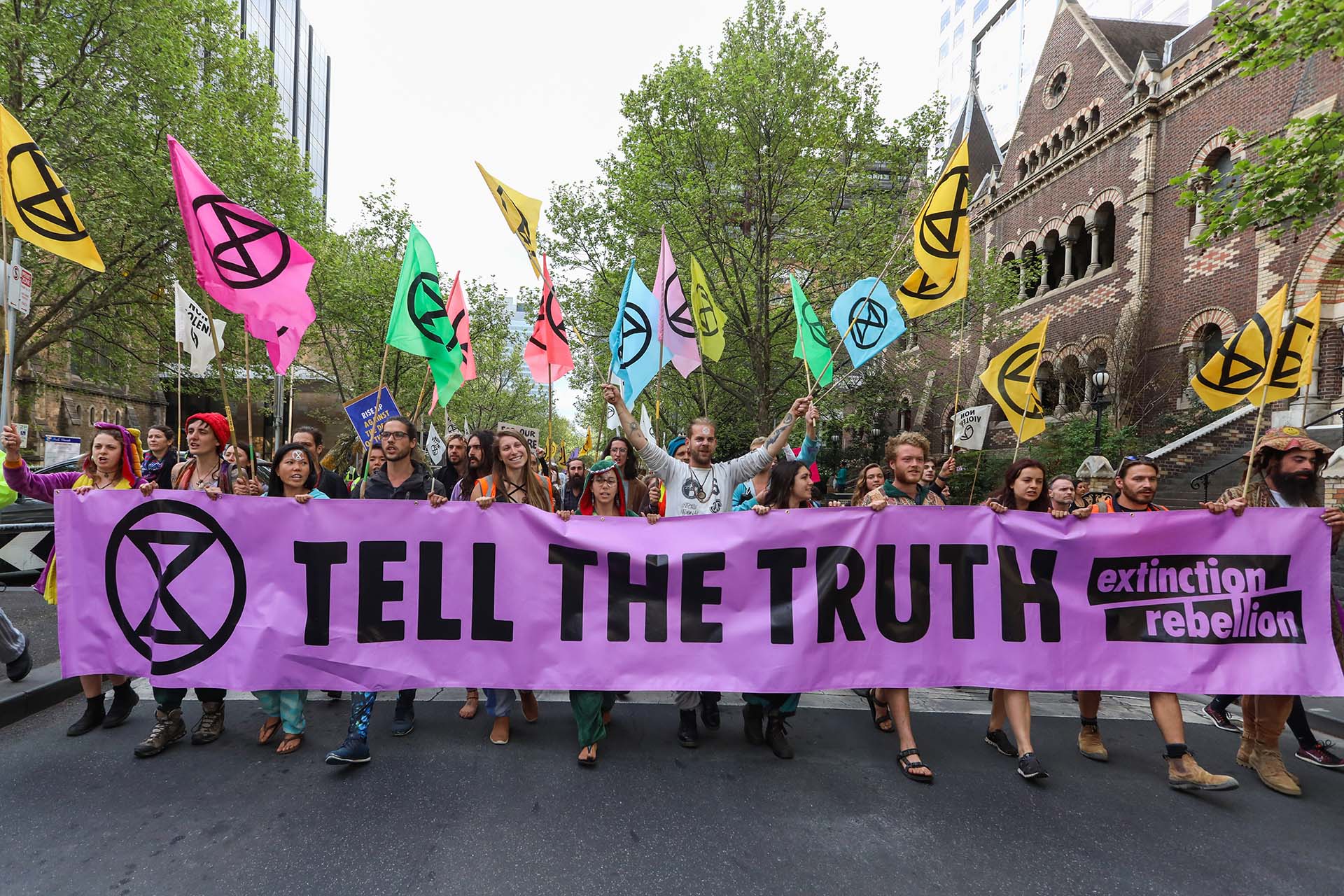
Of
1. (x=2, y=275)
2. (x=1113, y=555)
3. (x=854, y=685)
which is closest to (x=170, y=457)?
(x=2, y=275)

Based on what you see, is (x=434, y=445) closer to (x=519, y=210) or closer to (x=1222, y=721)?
(x=519, y=210)

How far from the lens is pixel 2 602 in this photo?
697 cm

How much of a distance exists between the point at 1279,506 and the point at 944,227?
109 inches

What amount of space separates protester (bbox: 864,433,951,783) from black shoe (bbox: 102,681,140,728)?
186 inches

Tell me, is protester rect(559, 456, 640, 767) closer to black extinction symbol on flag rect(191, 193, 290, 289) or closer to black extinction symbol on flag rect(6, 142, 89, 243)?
black extinction symbol on flag rect(191, 193, 290, 289)

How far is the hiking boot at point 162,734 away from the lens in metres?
3.63

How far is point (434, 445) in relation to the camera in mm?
16281

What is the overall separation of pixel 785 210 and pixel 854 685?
41.7 ft

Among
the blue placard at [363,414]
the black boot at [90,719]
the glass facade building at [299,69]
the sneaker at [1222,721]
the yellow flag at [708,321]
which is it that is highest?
the glass facade building at [299,69]

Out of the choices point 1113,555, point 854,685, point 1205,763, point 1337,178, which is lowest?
point 1205,763

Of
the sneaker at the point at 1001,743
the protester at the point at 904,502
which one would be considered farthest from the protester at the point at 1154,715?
the protester at the point at 904,502

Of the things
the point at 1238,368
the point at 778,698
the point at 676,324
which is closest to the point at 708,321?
the point at 676,324

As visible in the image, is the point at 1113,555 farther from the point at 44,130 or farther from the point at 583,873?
the point at 44,130

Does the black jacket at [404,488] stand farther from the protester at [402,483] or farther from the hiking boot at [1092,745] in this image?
the hiking boot at [1092,745]
